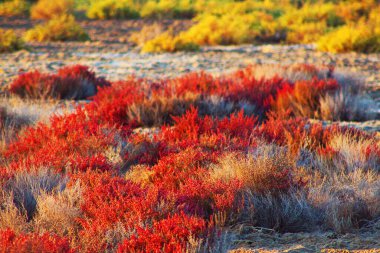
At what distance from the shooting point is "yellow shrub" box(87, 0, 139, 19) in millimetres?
28594

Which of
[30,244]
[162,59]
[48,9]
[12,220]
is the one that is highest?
[48,9]

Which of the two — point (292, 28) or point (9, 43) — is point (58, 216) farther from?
point (292, 28)

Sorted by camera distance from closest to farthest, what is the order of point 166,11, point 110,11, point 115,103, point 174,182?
point 174,182 → point 115,103 → point 110,11 → point 166,11

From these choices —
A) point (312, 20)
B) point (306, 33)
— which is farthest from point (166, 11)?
point (306, 33)

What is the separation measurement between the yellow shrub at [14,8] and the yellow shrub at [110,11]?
306 centimetres

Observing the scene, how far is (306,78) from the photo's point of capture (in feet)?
34.0

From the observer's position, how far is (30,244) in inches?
123

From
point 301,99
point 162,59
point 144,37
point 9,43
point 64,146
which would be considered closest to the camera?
point 64,146

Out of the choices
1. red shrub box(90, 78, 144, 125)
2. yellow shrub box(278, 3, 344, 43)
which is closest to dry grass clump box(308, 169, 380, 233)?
red shrub box(90, 78, 144, 125)

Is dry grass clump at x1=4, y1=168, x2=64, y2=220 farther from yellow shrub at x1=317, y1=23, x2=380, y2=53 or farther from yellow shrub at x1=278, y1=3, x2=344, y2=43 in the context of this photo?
yellow shrub at x1=278, y1=3, x2=344, y2=43

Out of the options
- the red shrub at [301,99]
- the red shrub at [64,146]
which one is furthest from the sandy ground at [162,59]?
the red shrub at [64,146]

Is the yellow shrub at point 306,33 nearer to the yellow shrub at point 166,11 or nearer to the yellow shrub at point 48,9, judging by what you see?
the yellow shrub at point 166,11

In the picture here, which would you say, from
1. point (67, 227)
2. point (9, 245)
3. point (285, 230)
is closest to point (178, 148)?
point (285, 230)

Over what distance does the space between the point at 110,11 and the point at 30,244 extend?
26529 mm
